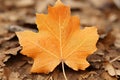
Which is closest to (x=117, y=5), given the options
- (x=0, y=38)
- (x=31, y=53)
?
(x=0, y=38)

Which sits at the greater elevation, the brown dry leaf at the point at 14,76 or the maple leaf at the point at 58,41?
the maple leaf at the point at 58,41

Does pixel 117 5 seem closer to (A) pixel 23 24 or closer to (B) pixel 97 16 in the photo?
(B) pixel 97 16

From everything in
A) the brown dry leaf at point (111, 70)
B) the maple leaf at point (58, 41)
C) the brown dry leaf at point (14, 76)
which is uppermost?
the maple leaf at point (58, 41)

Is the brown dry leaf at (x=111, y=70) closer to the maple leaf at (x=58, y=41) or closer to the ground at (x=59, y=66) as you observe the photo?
the ground at (x=59, y=66)

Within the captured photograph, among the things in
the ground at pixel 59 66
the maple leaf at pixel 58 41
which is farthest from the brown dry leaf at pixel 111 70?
the maple leaf at pixel 58 41

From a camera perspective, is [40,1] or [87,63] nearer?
[87,63]

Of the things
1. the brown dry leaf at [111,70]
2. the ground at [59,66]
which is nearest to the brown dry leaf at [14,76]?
the ground at [59,66]

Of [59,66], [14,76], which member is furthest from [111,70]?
[14,76]
